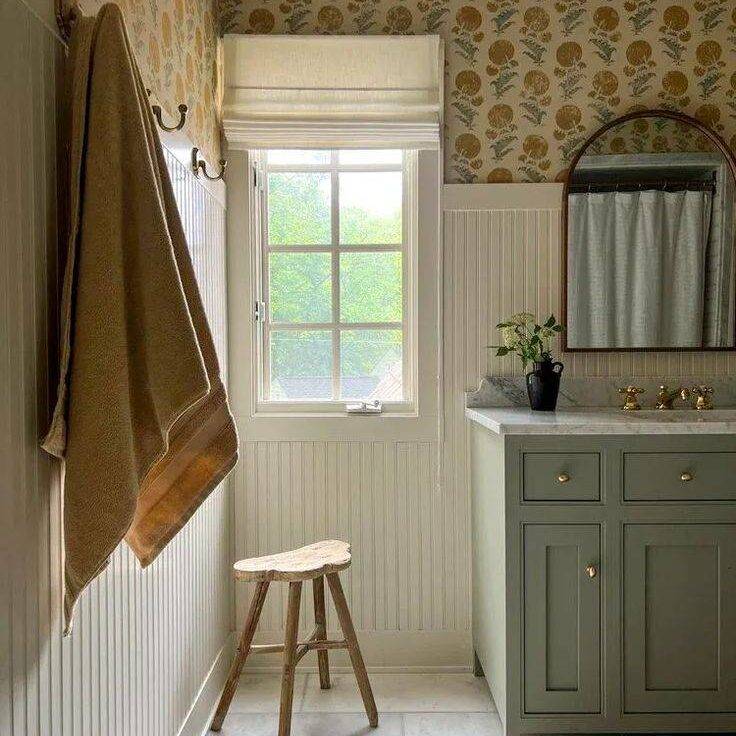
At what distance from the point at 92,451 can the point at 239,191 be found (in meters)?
1.62

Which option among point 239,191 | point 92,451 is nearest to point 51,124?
point 92,451

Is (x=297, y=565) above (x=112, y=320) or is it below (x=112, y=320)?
below

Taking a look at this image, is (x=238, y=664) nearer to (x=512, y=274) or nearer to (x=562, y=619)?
(x=562, y=619)

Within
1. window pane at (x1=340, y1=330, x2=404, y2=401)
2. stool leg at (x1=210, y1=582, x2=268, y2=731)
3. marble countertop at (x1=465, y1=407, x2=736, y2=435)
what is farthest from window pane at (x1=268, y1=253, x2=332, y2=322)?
stool leg at (x1=210, y1=582, x2=268, y2=731)

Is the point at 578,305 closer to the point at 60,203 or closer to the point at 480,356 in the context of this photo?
the point at 480,356

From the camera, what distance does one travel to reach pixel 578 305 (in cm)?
247

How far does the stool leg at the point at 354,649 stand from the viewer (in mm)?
2129

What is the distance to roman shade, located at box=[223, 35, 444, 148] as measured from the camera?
244 centimetres

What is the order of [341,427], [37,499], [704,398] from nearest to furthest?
[37,499]
[704,398]
[341,427]

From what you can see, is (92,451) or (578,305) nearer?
(92,451)

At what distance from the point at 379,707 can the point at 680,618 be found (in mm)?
944

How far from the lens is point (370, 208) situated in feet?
8.50

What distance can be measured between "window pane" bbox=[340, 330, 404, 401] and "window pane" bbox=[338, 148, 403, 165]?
0.60m

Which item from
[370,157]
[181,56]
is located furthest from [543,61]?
[181,56]
